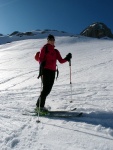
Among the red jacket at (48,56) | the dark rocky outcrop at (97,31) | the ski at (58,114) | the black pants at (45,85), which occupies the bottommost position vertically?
the ski at (58,114)

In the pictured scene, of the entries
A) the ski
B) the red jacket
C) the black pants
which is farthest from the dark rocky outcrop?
the ski

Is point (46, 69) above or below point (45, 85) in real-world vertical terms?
above

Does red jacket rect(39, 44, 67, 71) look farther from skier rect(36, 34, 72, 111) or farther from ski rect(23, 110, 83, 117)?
ski rect(23, 110, 83, 117)

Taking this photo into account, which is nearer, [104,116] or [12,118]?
[104,116]

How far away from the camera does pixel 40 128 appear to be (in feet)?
15.9

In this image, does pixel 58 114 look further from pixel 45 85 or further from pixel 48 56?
pixel 48 56

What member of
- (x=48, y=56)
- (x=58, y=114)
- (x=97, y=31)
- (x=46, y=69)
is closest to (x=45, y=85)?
(x=46, y=69)

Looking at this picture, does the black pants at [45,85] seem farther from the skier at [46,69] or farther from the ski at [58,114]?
the ski at [58,114]

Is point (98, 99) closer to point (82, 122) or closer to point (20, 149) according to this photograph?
point (82, 122)

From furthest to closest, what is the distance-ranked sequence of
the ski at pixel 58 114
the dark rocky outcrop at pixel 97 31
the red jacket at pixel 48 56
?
the dark rocky outcrop at pixel 97 31, the red jacket at pixel 48 56, the ski at pixel 58 114

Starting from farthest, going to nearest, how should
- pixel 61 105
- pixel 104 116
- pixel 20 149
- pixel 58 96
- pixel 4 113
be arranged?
pixel 58 96 < pixel 61 105 < pixel 4 113 < pixel 104 116 < pixel 20 149

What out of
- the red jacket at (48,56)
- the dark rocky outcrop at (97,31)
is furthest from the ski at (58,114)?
the dark rocky outcrop at (97,31)

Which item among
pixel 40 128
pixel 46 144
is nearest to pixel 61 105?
Answer: pixel 40 128

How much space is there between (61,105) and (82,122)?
191 centimetres
